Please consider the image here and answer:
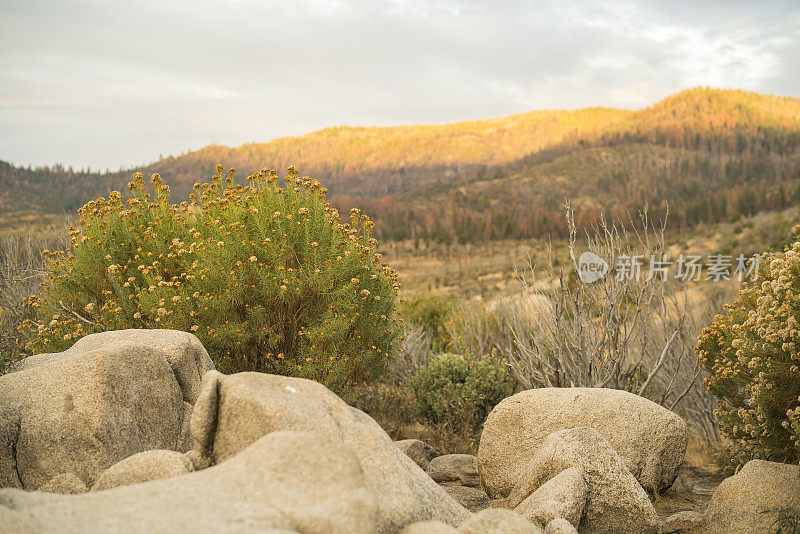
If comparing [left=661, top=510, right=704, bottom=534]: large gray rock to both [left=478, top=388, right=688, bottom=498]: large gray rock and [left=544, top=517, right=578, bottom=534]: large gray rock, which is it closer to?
[left=478, top=388, right=688, bottom=498]: large gray rock

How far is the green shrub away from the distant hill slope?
128 feet

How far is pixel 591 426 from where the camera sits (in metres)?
6.16

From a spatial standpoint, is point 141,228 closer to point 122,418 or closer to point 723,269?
point 122,418

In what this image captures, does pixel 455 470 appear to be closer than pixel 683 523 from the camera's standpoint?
No

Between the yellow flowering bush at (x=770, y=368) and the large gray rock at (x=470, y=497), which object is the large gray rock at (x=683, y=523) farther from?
the large gray rock at (x=470, y=497)

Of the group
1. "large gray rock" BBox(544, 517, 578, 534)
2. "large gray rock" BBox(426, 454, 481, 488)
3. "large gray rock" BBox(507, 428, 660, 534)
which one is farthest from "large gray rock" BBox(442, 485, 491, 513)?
"large gray rock" BBox(544, 517, 578, 534)

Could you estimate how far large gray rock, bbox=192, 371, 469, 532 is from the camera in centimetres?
363

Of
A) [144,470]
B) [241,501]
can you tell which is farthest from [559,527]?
[144,470]

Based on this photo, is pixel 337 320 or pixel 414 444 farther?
pixel 414 444

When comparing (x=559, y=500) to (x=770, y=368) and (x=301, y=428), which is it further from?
(x=301, y=428)

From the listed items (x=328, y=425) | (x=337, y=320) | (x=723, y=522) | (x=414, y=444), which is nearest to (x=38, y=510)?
(x=328, y=425)

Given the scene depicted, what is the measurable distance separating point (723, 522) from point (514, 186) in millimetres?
112272

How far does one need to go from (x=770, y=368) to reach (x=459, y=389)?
17.1 ft

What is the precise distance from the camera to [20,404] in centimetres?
424
